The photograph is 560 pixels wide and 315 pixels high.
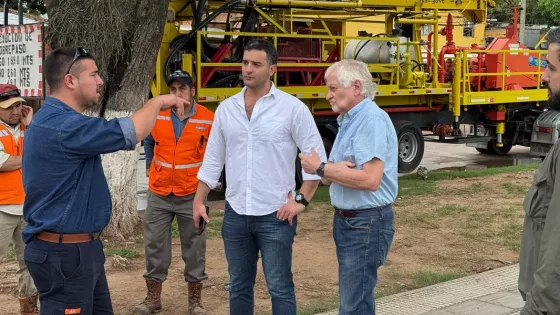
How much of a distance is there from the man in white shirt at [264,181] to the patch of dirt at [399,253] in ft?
4.53

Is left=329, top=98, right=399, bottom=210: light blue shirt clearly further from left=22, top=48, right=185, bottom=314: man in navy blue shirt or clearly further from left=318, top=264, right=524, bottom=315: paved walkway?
left=318, top=264, right=524, bottom=315: paved walkway

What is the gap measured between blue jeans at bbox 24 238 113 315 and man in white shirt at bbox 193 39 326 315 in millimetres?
1133

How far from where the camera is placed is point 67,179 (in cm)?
349

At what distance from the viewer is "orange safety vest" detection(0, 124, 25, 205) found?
5.29 m

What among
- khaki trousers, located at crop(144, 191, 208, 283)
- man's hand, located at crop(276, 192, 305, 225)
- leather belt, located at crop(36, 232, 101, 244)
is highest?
man's hand, located at crop(276, 192, 305, 225)

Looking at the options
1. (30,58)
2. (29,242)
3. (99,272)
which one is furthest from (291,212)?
(30,58)

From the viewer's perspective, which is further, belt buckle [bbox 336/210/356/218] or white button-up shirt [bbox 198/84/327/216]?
white button-up shirt [bbox 198/84/327/216]

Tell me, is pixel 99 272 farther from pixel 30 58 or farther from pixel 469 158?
pixel 469 158

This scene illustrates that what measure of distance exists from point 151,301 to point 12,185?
4.37 feet

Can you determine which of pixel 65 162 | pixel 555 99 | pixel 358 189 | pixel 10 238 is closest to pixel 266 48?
pixel 358 189

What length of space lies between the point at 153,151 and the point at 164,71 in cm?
550

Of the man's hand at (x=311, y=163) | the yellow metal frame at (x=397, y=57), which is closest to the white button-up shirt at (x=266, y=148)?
the man's hand at (x=311, y=163)

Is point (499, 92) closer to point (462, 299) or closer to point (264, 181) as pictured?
point (462, 299)

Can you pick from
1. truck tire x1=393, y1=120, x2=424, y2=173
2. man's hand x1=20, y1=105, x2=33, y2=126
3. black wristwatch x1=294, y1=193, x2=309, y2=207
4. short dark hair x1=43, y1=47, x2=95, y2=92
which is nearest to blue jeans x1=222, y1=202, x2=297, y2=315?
black wristwatch x1=294, y1=193, x2=309, y2=207
